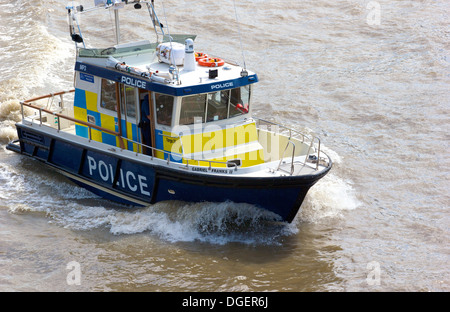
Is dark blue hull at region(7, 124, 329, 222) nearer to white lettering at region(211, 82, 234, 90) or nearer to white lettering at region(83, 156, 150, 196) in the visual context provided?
white lettering at region(83, 156, 150, 196)

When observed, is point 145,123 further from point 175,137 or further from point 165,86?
point 165,86

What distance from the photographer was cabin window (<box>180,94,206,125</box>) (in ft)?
32.9

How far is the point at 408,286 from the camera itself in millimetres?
8922

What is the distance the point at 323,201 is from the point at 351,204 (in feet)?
1.84

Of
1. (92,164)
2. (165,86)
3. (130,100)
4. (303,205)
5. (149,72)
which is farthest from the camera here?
(92,164)

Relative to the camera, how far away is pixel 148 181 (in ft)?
34.3

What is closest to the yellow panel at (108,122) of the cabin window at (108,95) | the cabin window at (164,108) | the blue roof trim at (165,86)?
the cabin window at (108,95)

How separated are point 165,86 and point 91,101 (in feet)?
6.37

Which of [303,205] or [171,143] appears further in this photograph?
[303,205]

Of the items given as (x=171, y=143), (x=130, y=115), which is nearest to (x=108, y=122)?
(x=130, y=115)

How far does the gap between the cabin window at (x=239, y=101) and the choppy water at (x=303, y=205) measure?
172 centimetres
